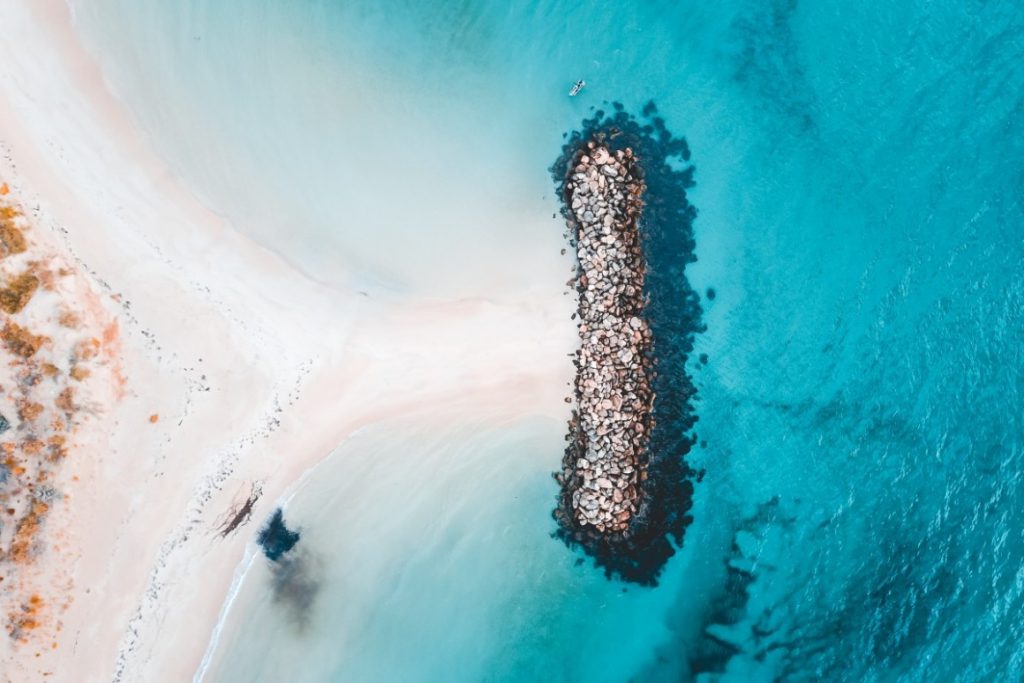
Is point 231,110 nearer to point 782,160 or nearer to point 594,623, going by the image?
point 782,160

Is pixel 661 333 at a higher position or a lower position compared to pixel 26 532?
higher

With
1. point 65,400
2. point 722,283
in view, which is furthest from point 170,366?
point 722,283

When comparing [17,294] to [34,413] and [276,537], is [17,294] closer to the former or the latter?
[34,413]

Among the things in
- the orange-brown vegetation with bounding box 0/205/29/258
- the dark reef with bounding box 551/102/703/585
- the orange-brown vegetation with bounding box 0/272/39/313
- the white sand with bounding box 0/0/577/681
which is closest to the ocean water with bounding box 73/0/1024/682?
the dark reef with bounding box 551/102/703/585

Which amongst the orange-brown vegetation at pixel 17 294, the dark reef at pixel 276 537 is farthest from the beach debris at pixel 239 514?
the orange-brown vegetation at pixel 17 294

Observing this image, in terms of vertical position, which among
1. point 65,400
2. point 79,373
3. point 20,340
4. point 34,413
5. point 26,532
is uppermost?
point 20,340

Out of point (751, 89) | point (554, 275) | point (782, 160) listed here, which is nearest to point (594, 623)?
point (554, 275)
